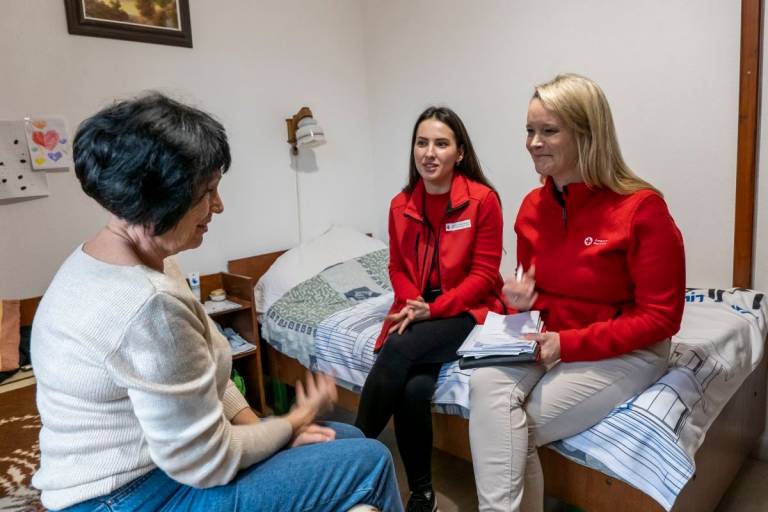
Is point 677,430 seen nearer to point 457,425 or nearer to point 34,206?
point 457,425

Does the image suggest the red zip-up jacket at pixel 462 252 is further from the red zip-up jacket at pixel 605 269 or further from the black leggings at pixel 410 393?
the red zip-up jacket at pixel 605 269

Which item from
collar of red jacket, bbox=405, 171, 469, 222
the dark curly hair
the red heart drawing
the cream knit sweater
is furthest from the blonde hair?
the red heart drawing

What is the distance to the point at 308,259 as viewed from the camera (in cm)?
273

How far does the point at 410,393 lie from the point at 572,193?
0.77m

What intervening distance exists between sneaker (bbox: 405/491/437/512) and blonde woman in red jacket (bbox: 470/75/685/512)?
28cm

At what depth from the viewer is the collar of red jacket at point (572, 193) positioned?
152cm

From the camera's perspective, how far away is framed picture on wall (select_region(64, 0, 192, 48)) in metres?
2.21

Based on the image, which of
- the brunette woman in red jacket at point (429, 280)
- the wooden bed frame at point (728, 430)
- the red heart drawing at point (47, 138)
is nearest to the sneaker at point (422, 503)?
the brunette woman in red jacket at point (429, 280)

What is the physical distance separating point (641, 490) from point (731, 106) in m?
1.46

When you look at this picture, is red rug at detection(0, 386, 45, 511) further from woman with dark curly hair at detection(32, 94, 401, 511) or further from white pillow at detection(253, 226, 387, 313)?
white pillow at detection(253, 226, 387, 313)

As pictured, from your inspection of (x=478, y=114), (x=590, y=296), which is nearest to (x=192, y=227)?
(x=590, y=296)

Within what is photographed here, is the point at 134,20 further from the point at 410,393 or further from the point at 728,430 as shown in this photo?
the point at 728,430

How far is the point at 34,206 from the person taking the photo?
2.17m

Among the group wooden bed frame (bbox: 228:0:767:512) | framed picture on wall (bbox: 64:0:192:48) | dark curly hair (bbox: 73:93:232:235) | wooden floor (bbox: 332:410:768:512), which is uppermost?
framed picture on wall (bbox: 64:0:192:48)
